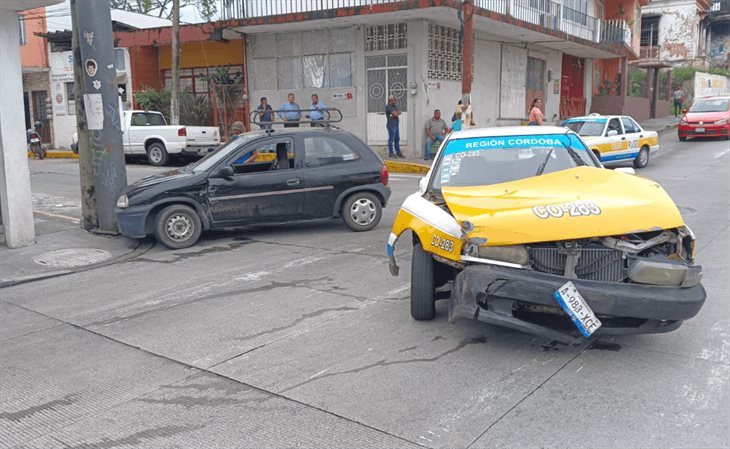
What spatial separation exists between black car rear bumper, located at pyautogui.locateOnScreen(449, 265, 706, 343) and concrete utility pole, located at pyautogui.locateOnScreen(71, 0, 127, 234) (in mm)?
7276

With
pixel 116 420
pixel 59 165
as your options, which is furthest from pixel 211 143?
pixel 116 420

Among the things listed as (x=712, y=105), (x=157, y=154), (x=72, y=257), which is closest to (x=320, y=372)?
(x=72, y=257)

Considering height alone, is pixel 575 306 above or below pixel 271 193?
below

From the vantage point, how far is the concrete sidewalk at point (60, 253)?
8.27m

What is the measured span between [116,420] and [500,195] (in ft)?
10.6

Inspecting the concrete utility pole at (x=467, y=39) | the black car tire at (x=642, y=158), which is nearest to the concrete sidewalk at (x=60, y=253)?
the concrete utility pole at (x=467, y=39)

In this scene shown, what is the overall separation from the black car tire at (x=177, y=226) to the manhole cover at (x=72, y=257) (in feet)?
2.59

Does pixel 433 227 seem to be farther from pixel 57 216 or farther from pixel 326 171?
pixel 57 216

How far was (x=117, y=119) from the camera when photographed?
1025 cm

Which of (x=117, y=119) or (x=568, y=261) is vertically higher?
(x=117, y=119)

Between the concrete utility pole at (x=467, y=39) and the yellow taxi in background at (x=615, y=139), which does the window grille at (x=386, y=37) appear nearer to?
the concrete utility pole at (x=467, y=39)

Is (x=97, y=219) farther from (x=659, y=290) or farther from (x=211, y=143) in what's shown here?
(x=211, y=143)

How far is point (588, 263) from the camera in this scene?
15.1 feet

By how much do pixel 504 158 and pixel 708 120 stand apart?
21.8 metres
